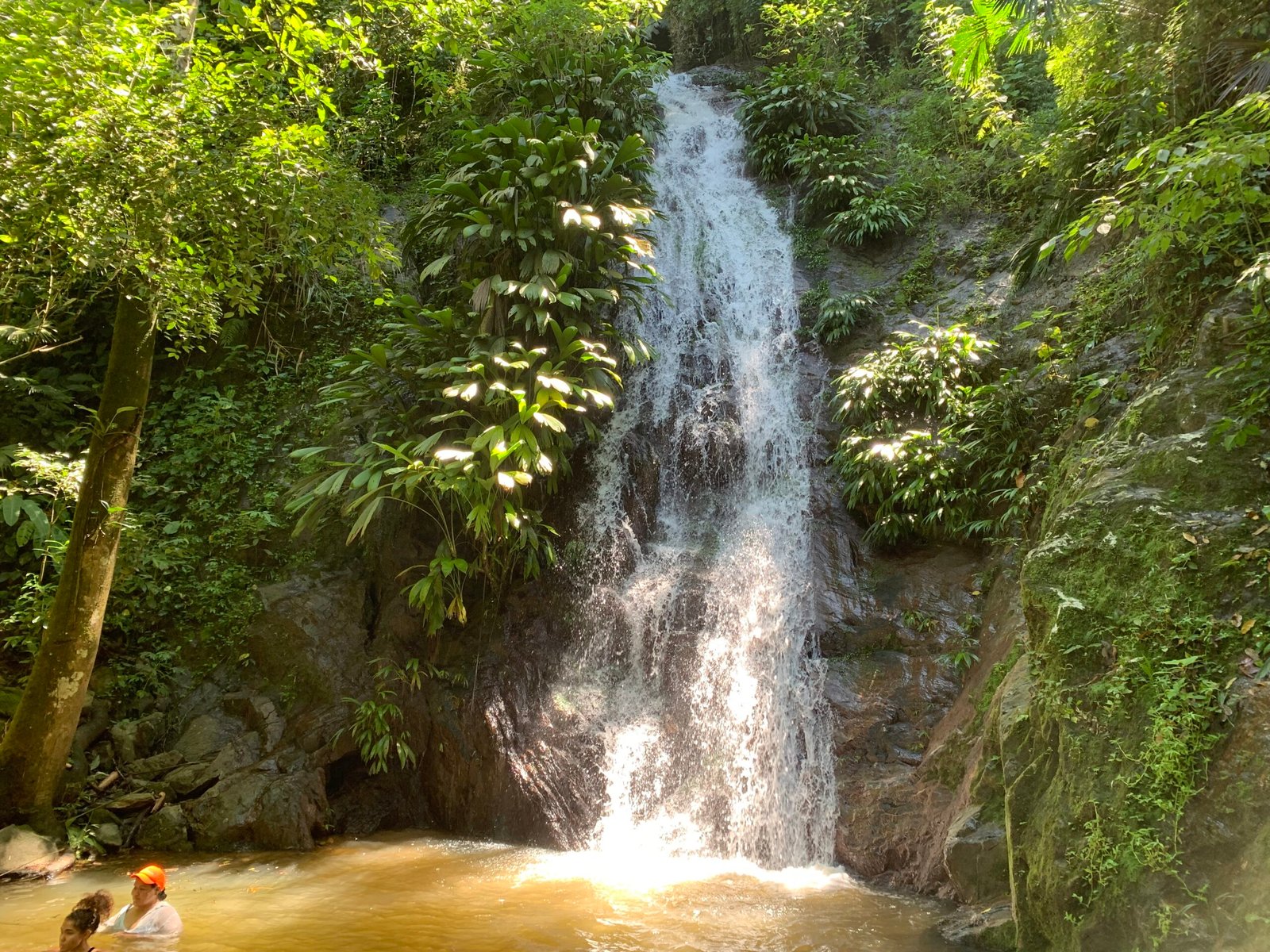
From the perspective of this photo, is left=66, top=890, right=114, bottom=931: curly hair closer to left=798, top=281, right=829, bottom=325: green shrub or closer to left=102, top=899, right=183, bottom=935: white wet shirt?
left=102, top=899, right=183, bottom=935: white wet shirt

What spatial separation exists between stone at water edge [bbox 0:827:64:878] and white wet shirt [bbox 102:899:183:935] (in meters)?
2.18

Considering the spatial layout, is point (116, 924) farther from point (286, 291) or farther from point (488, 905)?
point (286, 291)

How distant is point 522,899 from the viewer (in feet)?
18.0

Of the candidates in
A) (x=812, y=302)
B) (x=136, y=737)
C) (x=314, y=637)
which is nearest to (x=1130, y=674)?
(x=314, y=637)

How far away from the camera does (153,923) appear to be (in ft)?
14.5

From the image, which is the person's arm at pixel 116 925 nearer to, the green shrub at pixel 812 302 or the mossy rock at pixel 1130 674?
the mossy rock at pixel 1130 674

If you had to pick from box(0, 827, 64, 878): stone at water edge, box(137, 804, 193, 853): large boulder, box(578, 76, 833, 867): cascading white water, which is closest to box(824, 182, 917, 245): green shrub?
box(578, 76, 833, 867): cascading white water

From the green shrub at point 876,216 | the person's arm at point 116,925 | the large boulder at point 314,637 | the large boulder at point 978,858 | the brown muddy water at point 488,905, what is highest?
the green shrub at point 876,216

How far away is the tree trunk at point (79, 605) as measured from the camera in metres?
6.27

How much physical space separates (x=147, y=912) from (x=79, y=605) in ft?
9.80

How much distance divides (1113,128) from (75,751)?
38.5ft

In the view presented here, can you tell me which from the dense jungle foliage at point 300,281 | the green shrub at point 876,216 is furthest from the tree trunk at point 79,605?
the green shrub at point 876,216

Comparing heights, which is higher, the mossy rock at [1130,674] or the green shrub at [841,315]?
the green shrub at [841,315]

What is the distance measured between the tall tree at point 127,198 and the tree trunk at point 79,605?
0.01 m
